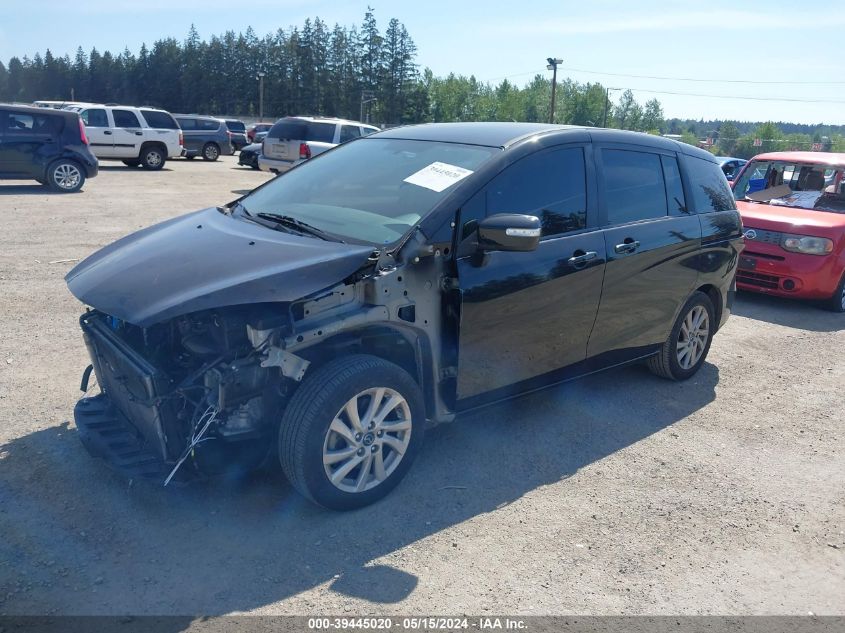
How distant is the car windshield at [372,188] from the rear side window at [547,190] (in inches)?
7.6

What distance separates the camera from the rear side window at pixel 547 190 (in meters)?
4.05

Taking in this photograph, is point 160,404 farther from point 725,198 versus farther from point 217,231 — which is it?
point 725,198

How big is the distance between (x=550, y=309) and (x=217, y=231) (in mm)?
1969

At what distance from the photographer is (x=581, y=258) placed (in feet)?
14.4

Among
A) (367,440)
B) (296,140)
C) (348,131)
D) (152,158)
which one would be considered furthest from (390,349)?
(152,158)

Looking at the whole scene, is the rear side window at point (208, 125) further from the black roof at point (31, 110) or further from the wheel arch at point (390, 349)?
the wheel arch at point (390, 349)

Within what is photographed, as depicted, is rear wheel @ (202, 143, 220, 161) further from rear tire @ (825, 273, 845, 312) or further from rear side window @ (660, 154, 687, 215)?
rear side window @ (660, 154, 687, 215)

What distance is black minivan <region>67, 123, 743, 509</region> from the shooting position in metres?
3.30

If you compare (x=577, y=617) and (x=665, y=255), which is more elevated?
(x=665, y=255)

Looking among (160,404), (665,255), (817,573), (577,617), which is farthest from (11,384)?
(817,573)

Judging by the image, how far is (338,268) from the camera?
134 inches

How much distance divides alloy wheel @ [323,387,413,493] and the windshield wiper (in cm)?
85

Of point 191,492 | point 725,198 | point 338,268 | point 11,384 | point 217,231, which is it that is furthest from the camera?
point 725,198

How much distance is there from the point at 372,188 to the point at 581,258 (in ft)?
4.37
